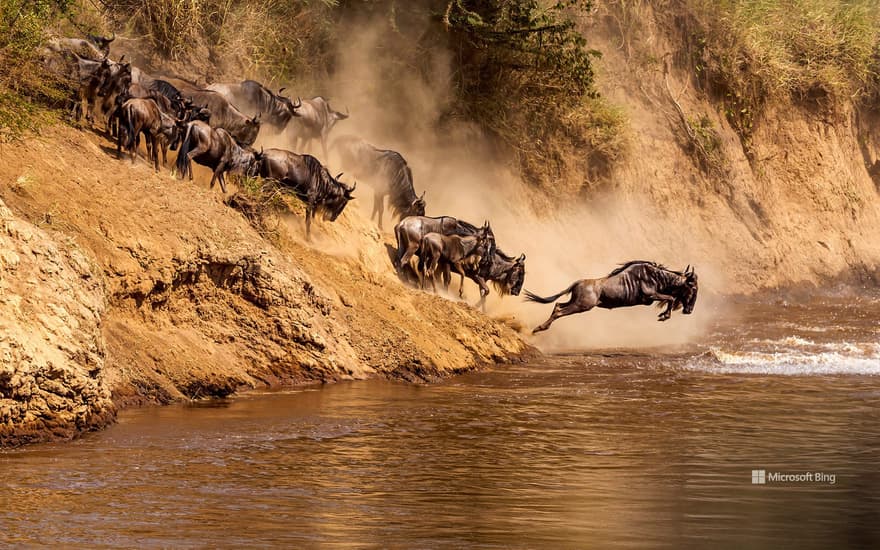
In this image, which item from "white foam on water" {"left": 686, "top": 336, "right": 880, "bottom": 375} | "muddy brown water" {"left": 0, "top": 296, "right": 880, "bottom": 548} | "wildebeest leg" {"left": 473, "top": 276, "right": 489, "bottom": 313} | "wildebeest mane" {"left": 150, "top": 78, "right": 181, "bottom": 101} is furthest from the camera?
"wildebeest leg" {"left": 473, "top": 276, "right": 489, "bottom": 313}

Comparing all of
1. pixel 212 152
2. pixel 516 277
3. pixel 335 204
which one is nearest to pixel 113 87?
pixel 212 152

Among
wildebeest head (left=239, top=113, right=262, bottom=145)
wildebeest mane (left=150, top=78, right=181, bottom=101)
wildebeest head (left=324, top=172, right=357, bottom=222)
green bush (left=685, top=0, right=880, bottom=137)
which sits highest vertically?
green bush (left=685, top=0, right=880, bottom=137)

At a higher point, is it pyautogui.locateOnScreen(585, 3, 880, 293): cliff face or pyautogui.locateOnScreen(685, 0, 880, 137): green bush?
pyautogui.locateOnScreen(685, 0, 880, 137): green bush

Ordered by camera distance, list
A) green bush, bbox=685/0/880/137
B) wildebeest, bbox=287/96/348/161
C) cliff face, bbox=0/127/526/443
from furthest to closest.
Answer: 1. green bush, bbox=685/0/880/137
2. wildebeest, bbox=287/96/348/161
3. cliff face, bbox=0/127/526/443

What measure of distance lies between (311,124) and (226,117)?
2.60 m

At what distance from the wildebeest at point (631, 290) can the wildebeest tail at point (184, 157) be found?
5920mm

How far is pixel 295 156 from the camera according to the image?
17.1 meters

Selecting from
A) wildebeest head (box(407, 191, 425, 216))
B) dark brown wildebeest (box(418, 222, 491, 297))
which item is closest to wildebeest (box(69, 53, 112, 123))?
dark brown wildebeest (box(418, 222, 491, 297))

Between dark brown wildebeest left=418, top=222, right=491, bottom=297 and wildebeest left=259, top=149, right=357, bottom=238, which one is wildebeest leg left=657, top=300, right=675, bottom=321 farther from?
wildebeest left=259, top=149, right=357, bottom=238

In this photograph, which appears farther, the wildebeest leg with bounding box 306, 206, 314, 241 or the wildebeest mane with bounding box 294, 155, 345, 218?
the wildebeest mane with bounding box 294, 155, 345, 218

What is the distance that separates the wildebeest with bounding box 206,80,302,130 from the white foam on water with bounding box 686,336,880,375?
23.4ft

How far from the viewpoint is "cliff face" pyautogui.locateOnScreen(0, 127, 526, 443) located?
10.0 m

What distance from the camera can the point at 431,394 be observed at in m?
13.5

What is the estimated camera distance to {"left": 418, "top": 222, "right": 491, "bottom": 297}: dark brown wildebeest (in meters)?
17.8
